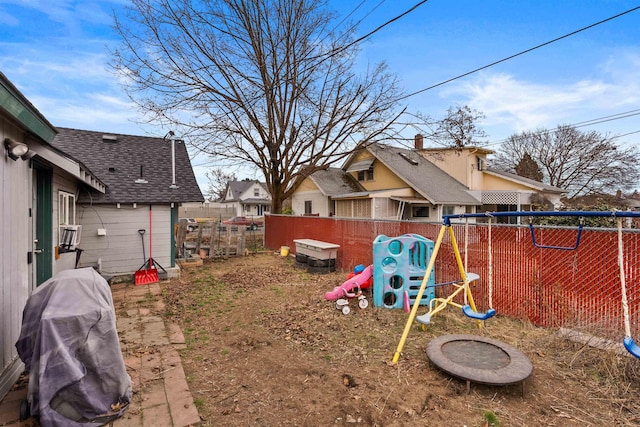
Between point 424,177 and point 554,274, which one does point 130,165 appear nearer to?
point 554,274

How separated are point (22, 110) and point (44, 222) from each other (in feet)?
8.53

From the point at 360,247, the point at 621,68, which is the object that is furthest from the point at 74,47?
the point at 621,68

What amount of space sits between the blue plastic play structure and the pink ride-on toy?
0.97ft

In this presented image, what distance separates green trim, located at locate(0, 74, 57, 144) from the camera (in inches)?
94.0

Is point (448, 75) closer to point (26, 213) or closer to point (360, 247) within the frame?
point (360, 247)

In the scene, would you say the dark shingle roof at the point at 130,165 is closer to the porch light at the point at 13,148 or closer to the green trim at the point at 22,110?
the green trim at the point at 22,110

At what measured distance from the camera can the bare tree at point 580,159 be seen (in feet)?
81.2

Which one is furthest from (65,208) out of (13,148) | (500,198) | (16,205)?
(500,198)

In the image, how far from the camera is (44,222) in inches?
183

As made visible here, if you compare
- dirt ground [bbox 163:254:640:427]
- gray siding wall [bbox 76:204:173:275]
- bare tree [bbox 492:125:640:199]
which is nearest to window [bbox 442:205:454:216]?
dirt ground [bbox 163:254:640:427]

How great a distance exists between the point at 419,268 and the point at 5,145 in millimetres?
5657

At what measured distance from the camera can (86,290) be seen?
2.50 m

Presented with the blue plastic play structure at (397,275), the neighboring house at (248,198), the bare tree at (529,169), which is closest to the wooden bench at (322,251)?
the blue plastic play structure at (397,275)

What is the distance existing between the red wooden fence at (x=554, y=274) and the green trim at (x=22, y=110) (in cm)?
509
